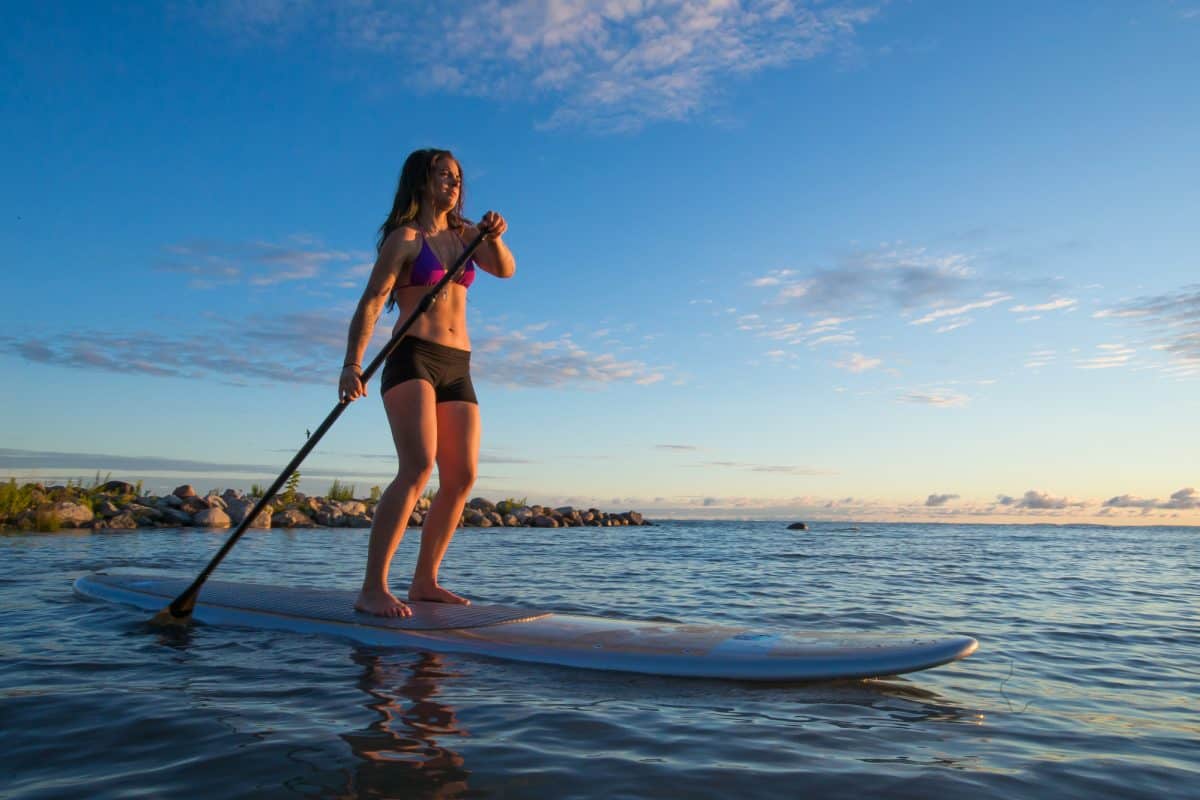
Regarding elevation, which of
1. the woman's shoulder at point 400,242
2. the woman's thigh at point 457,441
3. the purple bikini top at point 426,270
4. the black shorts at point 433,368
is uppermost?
the woman's shoulder at point 400,242

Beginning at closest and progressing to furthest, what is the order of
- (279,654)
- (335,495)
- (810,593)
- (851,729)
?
(851,729) < (279,654) < (810,593) < (335,495)

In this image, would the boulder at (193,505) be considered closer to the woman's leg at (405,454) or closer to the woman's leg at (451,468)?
the woman's leg at (451,468)

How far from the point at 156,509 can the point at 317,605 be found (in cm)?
1382

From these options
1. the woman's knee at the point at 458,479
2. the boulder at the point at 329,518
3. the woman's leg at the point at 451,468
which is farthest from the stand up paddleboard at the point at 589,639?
the boulder at the point at 329,518

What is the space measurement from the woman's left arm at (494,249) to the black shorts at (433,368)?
19.6 inches

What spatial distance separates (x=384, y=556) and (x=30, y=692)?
157 cm

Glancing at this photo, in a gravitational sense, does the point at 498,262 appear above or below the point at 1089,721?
above

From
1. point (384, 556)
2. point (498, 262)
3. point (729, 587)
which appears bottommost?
point (729, 587)

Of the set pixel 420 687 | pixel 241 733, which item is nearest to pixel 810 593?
pixel 420 687

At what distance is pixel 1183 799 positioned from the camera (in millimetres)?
2102

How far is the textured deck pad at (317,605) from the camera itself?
4.07 meters

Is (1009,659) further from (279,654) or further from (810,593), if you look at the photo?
(279,654)

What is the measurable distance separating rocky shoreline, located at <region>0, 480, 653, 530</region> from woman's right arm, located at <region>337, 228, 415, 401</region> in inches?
372

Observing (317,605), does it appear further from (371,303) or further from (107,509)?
(107,509)
